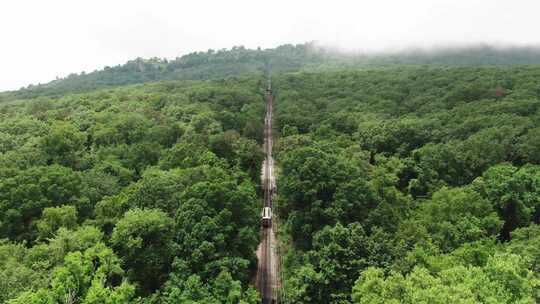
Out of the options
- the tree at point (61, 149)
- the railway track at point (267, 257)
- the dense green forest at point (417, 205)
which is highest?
the tree at point (61, 149)

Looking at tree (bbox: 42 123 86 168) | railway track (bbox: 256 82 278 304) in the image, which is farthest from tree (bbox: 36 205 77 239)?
tree (bbox: 42 123 86 168)

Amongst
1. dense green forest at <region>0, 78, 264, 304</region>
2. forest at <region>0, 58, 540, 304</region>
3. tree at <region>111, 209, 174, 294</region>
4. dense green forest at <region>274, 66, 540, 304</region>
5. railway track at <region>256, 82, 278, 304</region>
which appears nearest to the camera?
dense green forest at <region>274, 66, 540, 304</region>

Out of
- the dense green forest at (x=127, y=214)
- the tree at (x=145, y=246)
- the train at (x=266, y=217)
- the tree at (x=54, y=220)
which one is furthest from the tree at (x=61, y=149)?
the tree at (x=145, y=246)

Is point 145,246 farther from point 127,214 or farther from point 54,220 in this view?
point 54,220

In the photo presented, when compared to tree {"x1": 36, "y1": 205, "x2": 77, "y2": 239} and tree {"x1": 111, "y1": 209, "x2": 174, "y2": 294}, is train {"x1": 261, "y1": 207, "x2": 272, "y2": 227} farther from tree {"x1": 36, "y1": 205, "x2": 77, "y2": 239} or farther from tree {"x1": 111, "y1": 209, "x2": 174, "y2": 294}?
tree {"x1": 36, "y1": 205, "x2": 77, "y2": 239}

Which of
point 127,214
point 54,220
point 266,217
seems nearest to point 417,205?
point 266,217

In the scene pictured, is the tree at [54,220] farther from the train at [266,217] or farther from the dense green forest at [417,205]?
the train at [266,217]
